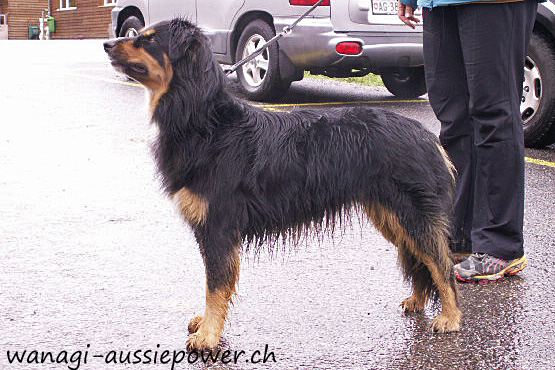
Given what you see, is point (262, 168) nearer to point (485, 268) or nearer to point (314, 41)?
point (485, 268)

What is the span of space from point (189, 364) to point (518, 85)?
2280 millimetres

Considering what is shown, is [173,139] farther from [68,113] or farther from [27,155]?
[68,113]

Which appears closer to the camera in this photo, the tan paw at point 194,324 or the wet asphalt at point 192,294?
the wet asphalt at point 192,294

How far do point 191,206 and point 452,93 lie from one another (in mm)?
1688

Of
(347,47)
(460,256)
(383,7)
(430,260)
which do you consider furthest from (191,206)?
(383,7)

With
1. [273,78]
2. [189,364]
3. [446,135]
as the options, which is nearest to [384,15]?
[273,78]

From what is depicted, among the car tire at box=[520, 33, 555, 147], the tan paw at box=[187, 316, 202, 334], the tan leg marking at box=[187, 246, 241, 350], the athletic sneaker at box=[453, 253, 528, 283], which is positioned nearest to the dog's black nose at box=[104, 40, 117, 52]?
the tan leg marking at box=[187, 246, 241, 350]

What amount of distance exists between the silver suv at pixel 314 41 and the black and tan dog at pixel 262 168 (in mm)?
5175

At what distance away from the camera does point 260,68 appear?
935cm

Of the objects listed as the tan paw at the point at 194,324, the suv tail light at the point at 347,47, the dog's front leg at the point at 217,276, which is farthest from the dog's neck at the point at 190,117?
the suv tail light at the point at 347,47

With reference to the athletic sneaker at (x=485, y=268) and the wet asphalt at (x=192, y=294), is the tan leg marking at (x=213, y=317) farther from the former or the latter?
the athletic sneaker at (x=485, y=268)

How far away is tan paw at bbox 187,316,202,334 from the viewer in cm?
332

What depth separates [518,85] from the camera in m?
3.91

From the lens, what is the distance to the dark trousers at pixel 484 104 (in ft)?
12.3
